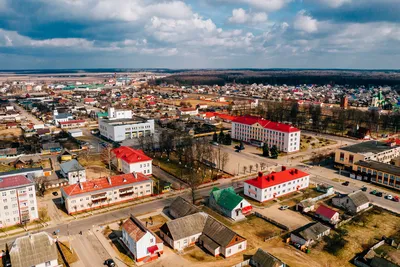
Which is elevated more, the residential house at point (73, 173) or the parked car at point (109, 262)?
the residential house at point (73, 173)

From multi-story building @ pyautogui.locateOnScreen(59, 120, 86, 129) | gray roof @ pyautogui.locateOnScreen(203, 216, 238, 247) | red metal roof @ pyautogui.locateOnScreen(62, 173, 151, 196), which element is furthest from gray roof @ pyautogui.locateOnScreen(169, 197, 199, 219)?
multi-story building @ pyautogui.locateOnScreen(59, 120, 86, 129)

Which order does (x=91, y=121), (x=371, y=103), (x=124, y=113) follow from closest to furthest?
1. (x=124, y=113)
2. (x=91, y=121)
3. (x=371, y=103)

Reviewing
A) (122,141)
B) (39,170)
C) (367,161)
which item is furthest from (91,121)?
(367,161)

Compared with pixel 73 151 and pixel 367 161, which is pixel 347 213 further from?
pixel 73 151

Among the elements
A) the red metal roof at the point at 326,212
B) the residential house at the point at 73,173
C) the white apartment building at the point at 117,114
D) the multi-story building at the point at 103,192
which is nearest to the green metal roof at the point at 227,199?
the red metal roof at the point at 326,212

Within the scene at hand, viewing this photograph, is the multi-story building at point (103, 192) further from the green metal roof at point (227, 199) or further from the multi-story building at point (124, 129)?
the multi-story building at point (124, 129)

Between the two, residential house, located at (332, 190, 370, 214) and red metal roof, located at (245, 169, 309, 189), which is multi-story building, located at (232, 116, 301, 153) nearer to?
red metal roof, located at (245, 169, 309, 189)

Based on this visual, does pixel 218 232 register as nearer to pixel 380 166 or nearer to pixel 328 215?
pixel 328 215
